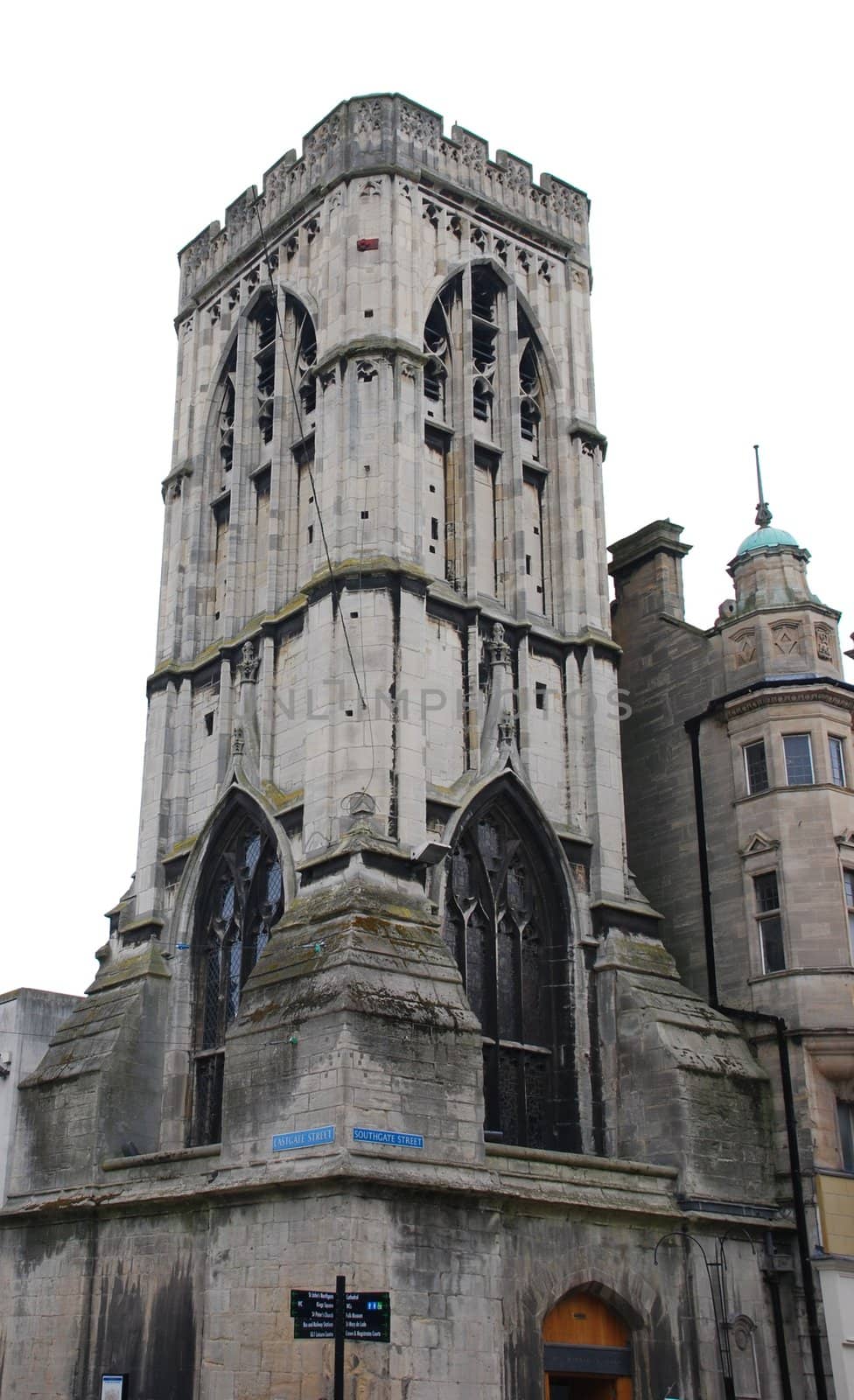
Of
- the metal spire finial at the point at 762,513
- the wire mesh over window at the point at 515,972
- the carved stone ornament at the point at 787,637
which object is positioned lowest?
the wire mesh over window at the point at 515,972

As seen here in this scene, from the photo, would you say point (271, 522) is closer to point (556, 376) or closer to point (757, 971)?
point (556, 376)

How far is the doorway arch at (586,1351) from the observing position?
21688 millimetres

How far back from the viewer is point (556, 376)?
1268 inches

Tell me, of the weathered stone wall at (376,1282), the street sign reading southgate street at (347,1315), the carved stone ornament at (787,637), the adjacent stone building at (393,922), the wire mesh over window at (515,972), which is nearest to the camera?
the street sign reading southgate street at (347,1315)

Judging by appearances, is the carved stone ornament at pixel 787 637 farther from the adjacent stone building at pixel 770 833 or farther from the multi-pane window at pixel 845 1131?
the multi-pane window at pixel 845 1131

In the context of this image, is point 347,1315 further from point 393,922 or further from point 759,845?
point 759,845

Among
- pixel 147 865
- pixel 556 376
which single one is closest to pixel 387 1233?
pixel 147 865

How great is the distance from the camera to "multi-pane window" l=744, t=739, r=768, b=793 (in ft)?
93.6

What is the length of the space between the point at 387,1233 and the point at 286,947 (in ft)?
16.4

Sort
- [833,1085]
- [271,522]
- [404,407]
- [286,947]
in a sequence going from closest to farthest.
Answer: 1. [286,947]
2. [833,1085]
3. [404,407]
4. [271,522]

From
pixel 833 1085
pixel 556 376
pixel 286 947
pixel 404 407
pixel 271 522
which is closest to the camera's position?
pixel 286 947

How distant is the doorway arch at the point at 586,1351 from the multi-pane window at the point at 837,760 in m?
10.3

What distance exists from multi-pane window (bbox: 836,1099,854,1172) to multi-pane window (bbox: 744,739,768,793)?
5719 mm

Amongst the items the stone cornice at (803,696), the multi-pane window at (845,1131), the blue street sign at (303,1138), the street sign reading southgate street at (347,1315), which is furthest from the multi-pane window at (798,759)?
the street sign reading southgate street at (347,1315)
